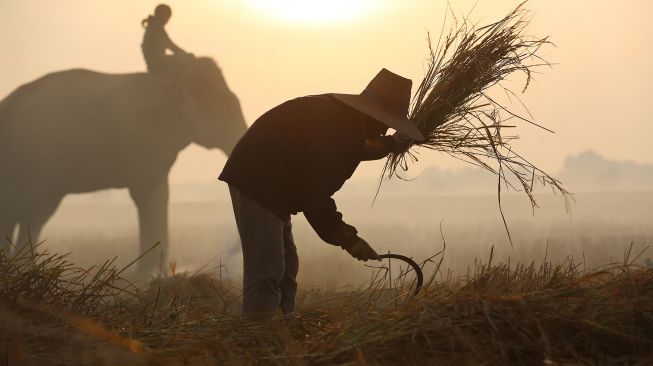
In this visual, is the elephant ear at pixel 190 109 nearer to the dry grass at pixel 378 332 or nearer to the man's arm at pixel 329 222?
the man's arm at pixel 329 222

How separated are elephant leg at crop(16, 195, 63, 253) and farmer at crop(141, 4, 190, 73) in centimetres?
210

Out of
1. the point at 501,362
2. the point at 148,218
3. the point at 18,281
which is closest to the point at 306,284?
the point at 148,218

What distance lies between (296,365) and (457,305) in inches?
25.6

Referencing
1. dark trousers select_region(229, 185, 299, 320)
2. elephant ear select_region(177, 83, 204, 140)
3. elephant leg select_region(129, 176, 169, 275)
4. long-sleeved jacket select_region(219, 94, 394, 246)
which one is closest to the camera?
long-sleeved jacket select_region(219, 94, 394, 246)

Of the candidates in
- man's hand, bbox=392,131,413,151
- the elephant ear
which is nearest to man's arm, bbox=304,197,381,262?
man's hand, bbox=392,131,413,151

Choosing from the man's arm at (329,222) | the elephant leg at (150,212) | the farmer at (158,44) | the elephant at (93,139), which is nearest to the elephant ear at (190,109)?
the elephant at (93,139)

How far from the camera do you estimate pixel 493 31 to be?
5.12 m

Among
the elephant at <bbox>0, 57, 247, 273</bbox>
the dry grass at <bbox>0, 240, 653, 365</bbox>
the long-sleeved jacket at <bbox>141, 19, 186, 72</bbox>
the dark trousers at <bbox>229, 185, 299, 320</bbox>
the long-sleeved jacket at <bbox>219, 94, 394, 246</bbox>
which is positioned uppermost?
the long-sleeved jacket at <bbox>141, 19, 186, 72</bbox>

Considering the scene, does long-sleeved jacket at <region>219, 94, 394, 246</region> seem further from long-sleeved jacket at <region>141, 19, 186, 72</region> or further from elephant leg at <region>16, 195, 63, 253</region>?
long-sleeved jacket at <region>141, 19, 186, 72</region>

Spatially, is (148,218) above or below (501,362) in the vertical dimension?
above

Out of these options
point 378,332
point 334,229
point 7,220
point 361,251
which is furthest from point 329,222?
point 7,220

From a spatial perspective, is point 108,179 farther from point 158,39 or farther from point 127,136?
point 158,39

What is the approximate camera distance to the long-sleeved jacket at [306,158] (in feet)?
14.4

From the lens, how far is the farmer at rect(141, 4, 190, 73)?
1214 cm
